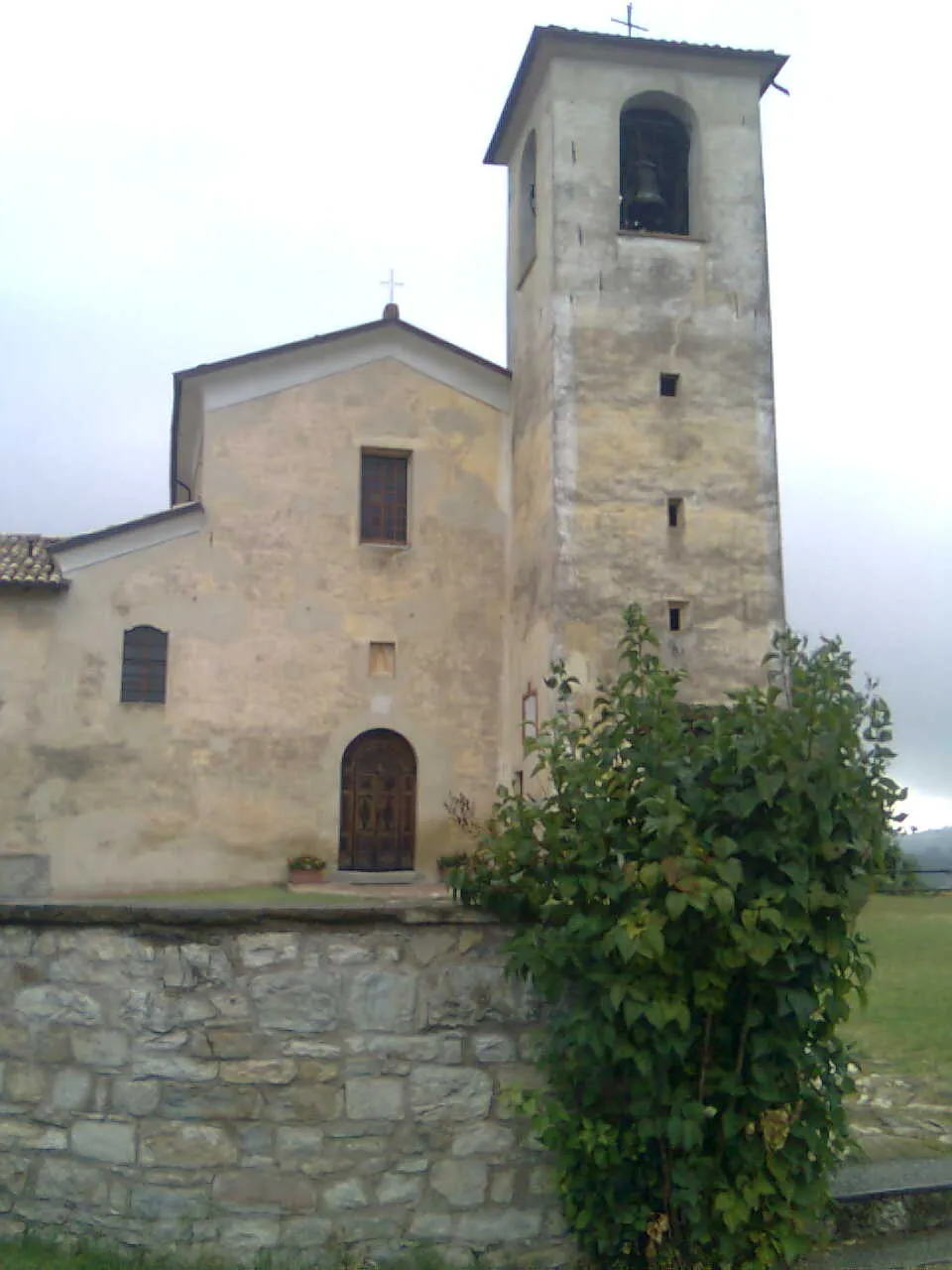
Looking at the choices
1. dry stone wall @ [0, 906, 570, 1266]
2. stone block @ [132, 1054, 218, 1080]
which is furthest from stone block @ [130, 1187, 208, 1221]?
stone block @ [132, 1054, 218, 1080]

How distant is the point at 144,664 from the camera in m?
14.6

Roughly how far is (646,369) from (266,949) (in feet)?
36.7

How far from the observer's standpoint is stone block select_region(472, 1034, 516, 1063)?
5.06m

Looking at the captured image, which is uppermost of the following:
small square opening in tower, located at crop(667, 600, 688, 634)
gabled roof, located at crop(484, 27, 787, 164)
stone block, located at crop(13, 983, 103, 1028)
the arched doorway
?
gabled roof, located at crop(484, 27, 787, 164)

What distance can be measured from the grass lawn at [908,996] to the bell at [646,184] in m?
9.28

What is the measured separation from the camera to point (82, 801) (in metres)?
14.0

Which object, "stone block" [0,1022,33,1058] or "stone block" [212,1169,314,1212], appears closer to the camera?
"stone block" [212,1169,314,1212]

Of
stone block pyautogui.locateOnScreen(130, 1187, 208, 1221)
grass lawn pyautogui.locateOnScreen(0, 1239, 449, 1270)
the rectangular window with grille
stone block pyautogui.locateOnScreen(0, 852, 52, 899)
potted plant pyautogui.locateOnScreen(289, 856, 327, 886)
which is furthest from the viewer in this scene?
the rectangular window with grille

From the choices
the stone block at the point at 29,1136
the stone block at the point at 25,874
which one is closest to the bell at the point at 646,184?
the stone block at the point at 25,874

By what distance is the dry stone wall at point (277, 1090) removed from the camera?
4.97 metres

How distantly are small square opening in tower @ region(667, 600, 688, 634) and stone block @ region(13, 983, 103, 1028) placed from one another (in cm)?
1009

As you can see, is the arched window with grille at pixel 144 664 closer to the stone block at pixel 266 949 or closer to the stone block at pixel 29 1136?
the stone block at pixel 29 1136

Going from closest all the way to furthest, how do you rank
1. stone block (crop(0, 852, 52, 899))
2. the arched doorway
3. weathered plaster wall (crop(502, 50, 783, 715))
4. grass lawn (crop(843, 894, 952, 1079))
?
grass lawn (crop(843, 894, 952, 1079)) < stone block (crop(0, 852, 52, 899)) < weathered plaster wall (crop(502, 50, 783, 715)) < the arched doorway

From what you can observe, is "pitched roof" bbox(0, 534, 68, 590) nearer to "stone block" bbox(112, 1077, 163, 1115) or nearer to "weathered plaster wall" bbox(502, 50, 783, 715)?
"weathered plaster wall" bbox(502, 50, 783, 715)
